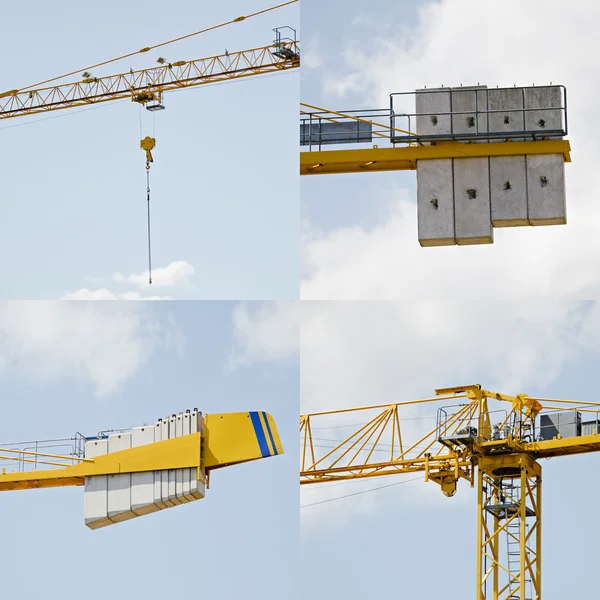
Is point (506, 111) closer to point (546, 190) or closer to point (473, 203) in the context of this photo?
point (546, 190)

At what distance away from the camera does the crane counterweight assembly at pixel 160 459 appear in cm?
2992

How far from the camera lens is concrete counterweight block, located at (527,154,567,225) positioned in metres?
30.1

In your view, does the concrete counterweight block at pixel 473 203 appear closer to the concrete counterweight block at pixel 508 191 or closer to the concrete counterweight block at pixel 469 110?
the concrete counterweight block at pixel 508 191

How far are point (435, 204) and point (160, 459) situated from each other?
829 centimetres

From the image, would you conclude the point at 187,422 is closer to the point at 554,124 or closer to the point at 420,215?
the point at 420,215

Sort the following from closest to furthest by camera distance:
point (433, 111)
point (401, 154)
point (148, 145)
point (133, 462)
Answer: point (133, 462) < point (433, 111) < point (401, 154) < point (148, 145)

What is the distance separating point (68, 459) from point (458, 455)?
1416cm

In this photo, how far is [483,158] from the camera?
101 feet

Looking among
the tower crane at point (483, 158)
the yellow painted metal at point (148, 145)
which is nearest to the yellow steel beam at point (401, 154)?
the tower crane at point (483, 158)

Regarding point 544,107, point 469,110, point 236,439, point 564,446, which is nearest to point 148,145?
point 564,446

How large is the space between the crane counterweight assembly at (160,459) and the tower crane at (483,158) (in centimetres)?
581

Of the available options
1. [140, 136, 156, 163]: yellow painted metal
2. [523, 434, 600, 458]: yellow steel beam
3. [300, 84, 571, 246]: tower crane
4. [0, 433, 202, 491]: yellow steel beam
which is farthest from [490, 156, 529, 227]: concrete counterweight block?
[140, 136, 156, 163]: yellow painted metal

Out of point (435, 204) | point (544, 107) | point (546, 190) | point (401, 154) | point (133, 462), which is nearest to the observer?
point (546, 190)

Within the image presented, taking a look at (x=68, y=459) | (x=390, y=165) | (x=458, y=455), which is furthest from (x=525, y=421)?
(x=68, y=459)
